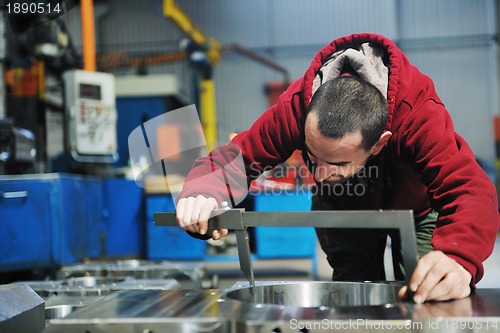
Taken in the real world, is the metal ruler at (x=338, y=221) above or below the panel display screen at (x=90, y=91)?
below

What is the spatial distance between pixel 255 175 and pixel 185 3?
6.48 meters

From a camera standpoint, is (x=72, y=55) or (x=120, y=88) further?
(x=120, y=88)

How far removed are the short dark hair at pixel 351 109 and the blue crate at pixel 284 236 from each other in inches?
96.6

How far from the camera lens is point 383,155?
1.11 metres

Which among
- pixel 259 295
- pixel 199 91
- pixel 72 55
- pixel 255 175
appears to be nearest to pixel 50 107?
pixel 72 55

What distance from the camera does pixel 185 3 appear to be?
23.8ft

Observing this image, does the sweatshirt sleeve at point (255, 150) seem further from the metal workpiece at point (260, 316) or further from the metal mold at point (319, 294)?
the metal workpiece at point (260, 316)

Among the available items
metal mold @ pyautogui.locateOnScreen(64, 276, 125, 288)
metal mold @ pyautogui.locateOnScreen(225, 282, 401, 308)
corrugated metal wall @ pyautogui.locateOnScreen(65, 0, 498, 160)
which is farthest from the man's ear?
corrugated metal wall @ pyautogui.locateOnScreen(65, 0, 498, 160)

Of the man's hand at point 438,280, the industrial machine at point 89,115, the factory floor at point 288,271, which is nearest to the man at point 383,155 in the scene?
the man's hand at point 438,280

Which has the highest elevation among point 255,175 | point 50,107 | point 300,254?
point 50,107

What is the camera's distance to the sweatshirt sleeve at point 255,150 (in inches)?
44.0

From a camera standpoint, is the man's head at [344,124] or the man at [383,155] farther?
the man's head at [344,124]

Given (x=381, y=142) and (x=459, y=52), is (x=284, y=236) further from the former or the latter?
(x=459, y=52)

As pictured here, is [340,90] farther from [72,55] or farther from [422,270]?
[72,55]
